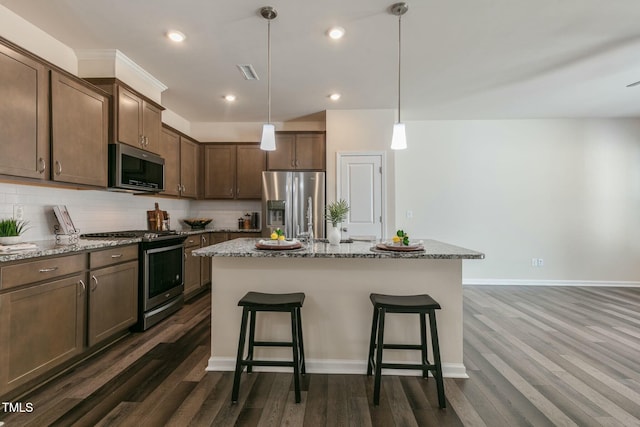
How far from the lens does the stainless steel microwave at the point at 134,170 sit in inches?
113

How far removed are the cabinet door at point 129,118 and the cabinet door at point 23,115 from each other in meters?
0.66

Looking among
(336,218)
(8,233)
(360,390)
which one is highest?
(336,218)

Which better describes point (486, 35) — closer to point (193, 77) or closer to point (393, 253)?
point (393, 253)

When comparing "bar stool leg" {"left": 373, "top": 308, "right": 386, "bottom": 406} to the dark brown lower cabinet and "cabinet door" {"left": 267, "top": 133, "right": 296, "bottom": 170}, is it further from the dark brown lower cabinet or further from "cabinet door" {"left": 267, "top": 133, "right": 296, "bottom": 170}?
"cabinet door" {"left": 267, "top": 133, "right": 296, "bottom": 170}

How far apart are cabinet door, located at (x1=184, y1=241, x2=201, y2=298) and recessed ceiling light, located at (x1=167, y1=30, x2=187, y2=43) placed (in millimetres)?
2315

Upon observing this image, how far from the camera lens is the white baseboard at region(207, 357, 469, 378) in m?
2.19

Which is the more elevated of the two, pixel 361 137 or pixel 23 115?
pixel 361 137

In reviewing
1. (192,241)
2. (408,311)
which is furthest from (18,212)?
(408,311)

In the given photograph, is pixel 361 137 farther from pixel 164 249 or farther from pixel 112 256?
pixel 112 256

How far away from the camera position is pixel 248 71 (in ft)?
10.7

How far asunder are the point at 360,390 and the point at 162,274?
241 centimetres

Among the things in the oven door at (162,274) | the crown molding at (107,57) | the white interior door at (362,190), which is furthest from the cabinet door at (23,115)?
the white interior door at (362,190)

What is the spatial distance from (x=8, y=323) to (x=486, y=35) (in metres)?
3.99

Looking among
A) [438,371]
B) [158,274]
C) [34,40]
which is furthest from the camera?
[158,274]
